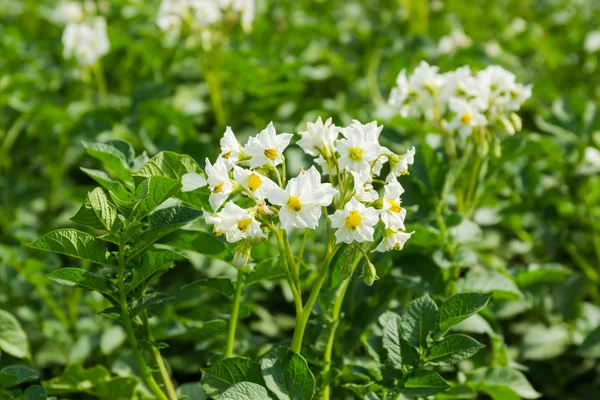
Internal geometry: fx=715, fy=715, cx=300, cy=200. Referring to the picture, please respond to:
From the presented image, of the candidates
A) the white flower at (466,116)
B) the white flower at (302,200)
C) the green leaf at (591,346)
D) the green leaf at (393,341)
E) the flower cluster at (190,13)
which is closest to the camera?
the white flower at (302,200)

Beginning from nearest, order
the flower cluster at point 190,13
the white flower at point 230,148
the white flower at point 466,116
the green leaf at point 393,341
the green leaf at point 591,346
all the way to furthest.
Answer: the white flower at point 230,148 < the green leaf at point 393,341 < the white flower at point 466,116 < the green leaf at point 591,346 < the flower cluster at point 190,13

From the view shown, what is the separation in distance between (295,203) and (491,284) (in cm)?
70

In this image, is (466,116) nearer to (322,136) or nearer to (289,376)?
(322,136)

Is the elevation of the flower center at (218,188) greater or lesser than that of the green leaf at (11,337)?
greater

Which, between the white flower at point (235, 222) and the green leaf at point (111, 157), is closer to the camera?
the white flower at point (235, 222)

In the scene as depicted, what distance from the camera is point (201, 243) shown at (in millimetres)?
1478

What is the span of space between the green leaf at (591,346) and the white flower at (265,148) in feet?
3.77

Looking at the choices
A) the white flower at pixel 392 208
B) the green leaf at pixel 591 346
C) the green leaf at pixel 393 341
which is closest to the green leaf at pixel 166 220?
the white flower at pixel 392 208

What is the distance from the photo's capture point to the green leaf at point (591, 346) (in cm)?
192

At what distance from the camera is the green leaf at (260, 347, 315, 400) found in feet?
4.19

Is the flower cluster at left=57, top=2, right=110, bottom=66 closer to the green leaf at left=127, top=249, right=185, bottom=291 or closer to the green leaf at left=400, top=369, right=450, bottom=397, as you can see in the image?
the green leaf at left=127, top=249, right=185, bottom=291

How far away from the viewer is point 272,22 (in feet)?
11.4

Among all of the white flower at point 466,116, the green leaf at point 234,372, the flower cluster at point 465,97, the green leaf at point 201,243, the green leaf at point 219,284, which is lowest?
the green leaf at point 234,372

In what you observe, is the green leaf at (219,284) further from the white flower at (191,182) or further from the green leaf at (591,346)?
the green leaf at (591,346)
